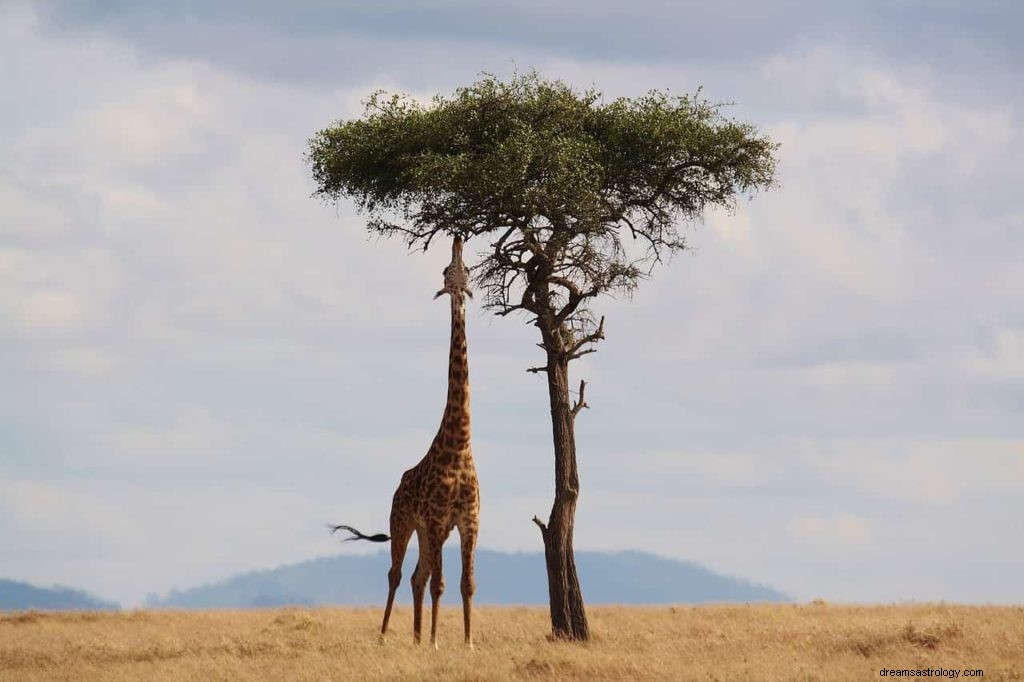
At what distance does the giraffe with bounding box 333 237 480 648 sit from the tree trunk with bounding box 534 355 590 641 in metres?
2.06

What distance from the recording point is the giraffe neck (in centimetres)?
2450

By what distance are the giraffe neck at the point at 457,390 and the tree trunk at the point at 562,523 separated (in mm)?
1944

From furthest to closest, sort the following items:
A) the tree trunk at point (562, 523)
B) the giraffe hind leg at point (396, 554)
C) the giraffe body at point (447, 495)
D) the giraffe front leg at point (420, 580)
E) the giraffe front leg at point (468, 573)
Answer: the tree trunk at point (562, 523) → the giraffe hind leg at point (396, 554) → the giraffe front leg at point (420, 580) → the giraffe body at point (447, 495) → the giraffe front leg at point (468, 573)

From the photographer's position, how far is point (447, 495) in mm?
23766

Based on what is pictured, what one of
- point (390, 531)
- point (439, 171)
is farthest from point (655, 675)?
point (439, 171)

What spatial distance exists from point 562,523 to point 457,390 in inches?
139

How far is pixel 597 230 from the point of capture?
2664 centimetres

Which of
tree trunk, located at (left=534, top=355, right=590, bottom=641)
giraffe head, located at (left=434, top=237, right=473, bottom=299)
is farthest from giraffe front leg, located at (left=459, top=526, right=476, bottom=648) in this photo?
giraffe head, located at (left=434, top=237, right=473, bottom=299)

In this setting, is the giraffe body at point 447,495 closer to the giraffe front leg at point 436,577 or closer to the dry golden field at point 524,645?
the giraffe front leg at point 436,577

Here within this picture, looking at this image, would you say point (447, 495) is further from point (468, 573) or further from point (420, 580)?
point (420, 580)

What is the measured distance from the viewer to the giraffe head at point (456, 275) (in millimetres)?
25234

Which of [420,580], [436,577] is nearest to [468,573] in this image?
[436,577]

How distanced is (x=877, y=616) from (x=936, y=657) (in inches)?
326

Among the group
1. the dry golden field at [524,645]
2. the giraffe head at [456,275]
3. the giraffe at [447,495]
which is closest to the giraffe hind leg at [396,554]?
the giraffe at [447,495]
